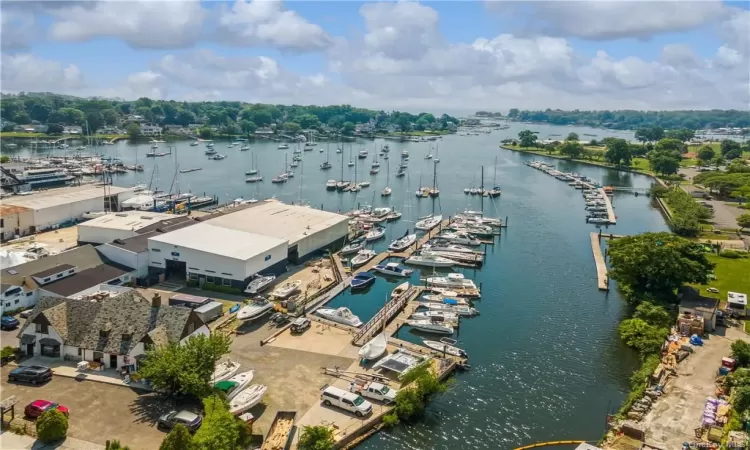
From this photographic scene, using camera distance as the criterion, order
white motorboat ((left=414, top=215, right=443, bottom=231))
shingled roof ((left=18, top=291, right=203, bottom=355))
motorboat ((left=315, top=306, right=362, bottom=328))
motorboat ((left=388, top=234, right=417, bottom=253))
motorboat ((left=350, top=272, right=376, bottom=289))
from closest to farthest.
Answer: shingled roof ((left=18, top=291, right=203, bottom=355)) < motorboat ((left=315, top=306, right=362, bottom=328)) < motorboat ((left=350, top=272, right=376, bottom=289)) < motorboat ((left=388, top=234, right=417, bottom=253)) < white motorboat ((left=414, top=215, right=443, bottom=231))

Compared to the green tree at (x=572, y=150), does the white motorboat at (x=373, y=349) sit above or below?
below

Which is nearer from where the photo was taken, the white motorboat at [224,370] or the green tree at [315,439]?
the green tree at [315,439]

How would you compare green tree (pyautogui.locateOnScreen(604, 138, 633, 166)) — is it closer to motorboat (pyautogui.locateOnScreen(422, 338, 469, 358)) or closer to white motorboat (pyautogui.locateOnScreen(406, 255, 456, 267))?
white motorboat (pyautogui.locateOnScreen(406, 255, 456, 267))

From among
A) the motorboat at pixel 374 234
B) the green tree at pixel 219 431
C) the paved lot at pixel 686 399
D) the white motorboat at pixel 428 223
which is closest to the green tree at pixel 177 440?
the green tree at pixel 219 431

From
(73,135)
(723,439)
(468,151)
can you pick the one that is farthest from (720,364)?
(73,135)

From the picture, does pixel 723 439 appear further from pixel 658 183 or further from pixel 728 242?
pixel 658 183

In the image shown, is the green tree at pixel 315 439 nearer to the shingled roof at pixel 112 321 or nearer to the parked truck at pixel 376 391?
the parked truck at pixel 376 391

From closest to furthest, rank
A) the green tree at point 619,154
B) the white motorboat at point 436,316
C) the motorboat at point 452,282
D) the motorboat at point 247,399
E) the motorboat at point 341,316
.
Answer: the motorboat at point 247,399 < the motorboat at point 341,316 < the white motorboat at point 436,316 < the motorboat at point 452,282 < the green tree at point 619,154

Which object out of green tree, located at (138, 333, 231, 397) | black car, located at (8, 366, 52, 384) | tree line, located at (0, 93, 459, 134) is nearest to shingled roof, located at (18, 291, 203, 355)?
black car, located at (8, 366, 52, 384)
